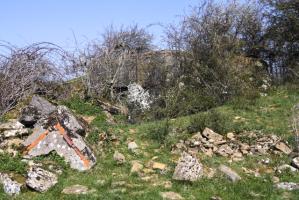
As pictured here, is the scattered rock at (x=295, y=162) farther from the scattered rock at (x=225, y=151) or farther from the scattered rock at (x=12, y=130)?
the scattered rock at (x=12, y=130)

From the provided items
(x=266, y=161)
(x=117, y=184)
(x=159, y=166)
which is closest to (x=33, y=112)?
(x=159, y=166)

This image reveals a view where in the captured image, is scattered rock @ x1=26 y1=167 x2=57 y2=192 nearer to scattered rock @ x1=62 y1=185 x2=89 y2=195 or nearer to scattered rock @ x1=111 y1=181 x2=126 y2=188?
scattered rock @ x1=62 y1=185 x2=89 y2=195

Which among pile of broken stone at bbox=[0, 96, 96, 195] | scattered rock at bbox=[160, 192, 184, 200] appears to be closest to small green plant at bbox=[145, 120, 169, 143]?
pile of broken stone at bbox=[0, 96, 96, 195]

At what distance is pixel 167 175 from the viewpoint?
8.25m

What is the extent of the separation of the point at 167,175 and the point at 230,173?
1.09 m

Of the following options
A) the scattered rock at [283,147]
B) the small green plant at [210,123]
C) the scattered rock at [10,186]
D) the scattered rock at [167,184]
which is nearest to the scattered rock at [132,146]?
the small green plant at [210,123]

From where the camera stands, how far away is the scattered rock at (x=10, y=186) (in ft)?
24.9

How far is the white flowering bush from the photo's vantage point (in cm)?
1480

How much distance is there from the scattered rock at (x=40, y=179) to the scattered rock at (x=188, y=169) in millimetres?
2044

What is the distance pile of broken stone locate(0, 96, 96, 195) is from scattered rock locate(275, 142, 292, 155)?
3722mm

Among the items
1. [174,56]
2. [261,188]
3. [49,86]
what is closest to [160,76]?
[174,56]

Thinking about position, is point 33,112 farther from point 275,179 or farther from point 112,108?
point 275,179

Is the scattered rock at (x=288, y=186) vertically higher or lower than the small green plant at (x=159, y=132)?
lower

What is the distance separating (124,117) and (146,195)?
21.1 feet
